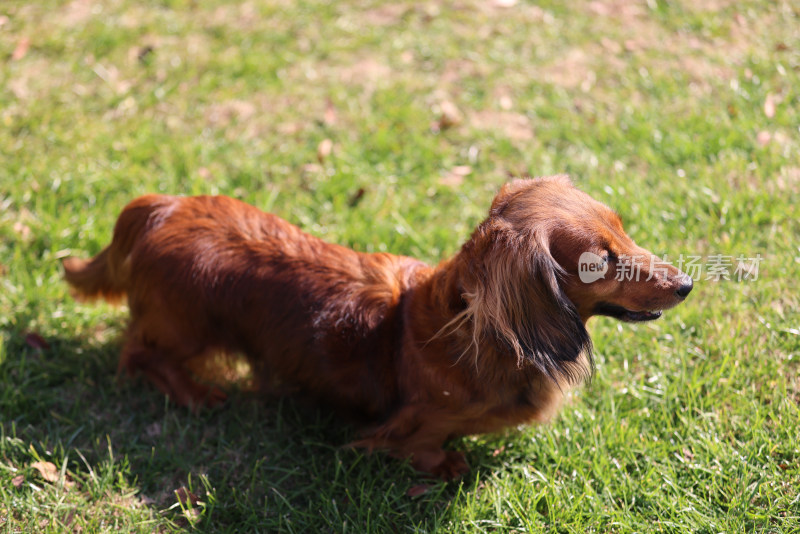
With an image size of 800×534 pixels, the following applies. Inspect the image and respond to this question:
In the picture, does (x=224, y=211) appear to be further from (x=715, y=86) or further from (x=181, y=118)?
(x=715, y=86)

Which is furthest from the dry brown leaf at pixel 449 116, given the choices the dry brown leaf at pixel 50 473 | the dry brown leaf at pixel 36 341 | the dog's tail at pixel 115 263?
the dry brown leaf at pixel 50 473

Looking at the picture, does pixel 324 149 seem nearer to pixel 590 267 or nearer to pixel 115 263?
pixel 115 263

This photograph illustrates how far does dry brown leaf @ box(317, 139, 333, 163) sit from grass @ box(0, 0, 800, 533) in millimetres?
26

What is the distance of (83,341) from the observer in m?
3.51

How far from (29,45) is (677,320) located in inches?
183

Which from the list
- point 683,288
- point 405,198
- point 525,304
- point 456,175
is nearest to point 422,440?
point 525,304

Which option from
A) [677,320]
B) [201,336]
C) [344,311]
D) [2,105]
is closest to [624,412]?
[677,320]

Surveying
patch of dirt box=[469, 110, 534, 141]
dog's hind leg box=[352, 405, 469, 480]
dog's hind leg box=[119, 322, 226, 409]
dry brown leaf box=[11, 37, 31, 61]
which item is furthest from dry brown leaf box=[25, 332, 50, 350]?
patch of dirt box=[469, 110, 534, 141]

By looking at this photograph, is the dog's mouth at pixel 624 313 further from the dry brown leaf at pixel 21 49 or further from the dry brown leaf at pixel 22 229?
the dry brown leaf at pixel 21 49

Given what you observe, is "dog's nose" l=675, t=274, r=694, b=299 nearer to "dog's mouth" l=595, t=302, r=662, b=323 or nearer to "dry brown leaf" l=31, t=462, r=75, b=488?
"dog's mouth" l=595, t=302, r=662, b=323

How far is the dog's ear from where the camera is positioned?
2.31 metres

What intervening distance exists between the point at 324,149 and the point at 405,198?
2.11 ft

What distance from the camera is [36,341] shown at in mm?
3438

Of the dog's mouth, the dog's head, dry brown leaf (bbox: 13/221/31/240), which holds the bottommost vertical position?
dry brown leaf (bbox: 13/221/31/240)
